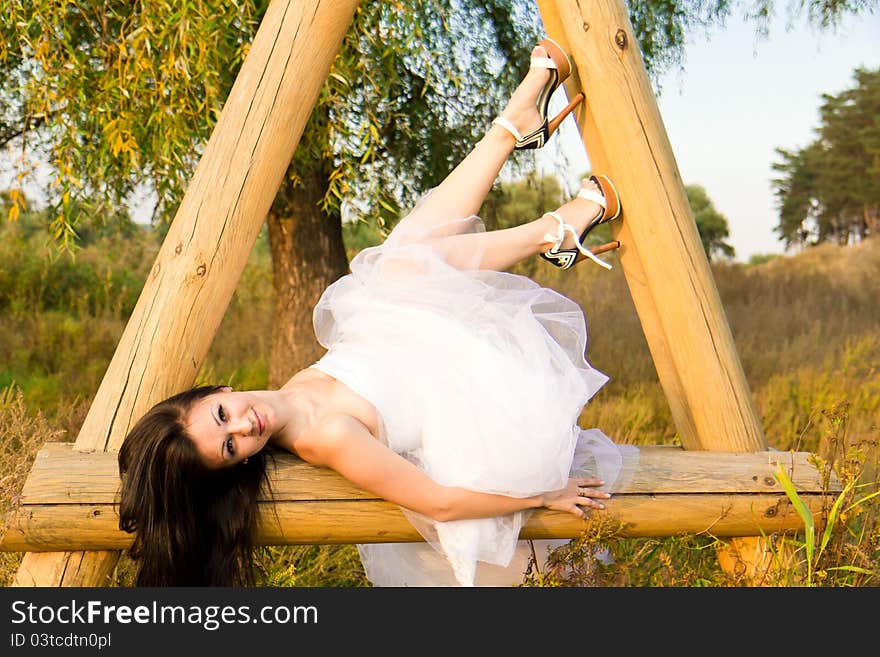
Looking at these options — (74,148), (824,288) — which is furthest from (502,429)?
(824,288)

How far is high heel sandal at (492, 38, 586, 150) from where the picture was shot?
2801 mm

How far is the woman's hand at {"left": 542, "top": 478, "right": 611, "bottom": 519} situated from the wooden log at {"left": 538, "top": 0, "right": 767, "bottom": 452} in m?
0.49

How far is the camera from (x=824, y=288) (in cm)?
768

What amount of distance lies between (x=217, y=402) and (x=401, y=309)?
635mm

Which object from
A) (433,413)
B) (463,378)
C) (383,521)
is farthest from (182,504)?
(463,378)

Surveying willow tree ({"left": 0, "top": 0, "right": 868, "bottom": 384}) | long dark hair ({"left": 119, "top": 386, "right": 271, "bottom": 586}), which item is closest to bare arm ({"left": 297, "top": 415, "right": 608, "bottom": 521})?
long dark hair ({"left": 119, "top": 386, "right": 271, "bottom": 586})

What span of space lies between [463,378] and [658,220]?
80 cm

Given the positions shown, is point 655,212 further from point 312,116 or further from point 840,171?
point 840,171

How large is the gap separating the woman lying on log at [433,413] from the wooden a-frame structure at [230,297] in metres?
0.08

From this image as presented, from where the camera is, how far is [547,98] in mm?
2877

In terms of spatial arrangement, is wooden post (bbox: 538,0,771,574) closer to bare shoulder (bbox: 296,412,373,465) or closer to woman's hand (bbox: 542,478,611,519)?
woman's hand (bbox: 542,478,611,519)

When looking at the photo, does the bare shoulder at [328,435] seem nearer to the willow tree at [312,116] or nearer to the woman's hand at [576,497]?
the woman's hand at [576,497]

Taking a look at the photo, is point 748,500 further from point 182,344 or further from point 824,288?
point 824,288

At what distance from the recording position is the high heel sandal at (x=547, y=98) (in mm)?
2801
